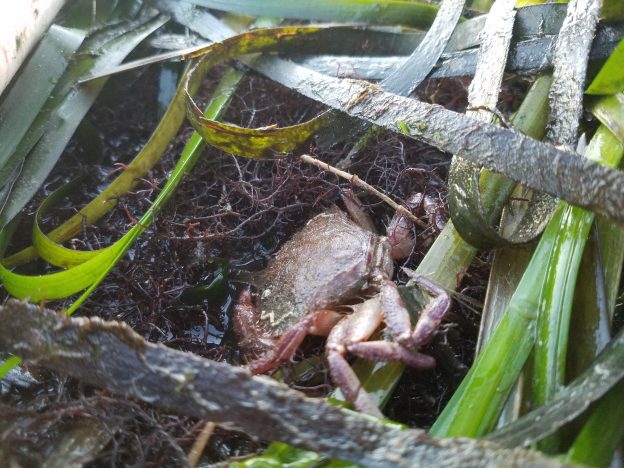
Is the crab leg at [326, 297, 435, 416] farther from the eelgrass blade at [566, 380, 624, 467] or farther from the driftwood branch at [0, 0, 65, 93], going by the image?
the driftwood branch at [0, 0, 65, 93]

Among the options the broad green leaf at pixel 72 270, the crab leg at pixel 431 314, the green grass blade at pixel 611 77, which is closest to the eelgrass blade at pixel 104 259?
the broad green leaf at pixel 72 270

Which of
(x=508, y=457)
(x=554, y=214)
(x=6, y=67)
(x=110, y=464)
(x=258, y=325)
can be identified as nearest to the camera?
(x=508, y=457)

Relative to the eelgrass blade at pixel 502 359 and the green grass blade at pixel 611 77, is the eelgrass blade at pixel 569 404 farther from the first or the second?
the green grass blade at pixel 611 77

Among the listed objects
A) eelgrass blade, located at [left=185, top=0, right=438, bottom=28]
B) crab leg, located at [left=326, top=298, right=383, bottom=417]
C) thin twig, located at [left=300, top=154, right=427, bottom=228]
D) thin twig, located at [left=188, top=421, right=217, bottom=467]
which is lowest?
thin twig, located at [left=188, top=421, right=217, bottom=467]

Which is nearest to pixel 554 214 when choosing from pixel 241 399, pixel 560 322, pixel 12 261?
pixel 560 322

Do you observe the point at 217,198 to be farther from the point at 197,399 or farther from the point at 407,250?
the point at 197,399

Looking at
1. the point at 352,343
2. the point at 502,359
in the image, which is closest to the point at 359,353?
the point at 352,343

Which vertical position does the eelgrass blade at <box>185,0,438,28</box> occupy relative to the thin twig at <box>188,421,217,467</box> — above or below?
above

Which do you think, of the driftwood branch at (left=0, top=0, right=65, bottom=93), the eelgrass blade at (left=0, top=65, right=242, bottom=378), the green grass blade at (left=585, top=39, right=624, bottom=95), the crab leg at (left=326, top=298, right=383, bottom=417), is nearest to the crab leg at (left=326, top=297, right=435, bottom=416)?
the crab leg at (left=326, top=298, right=383, bottom=417)
